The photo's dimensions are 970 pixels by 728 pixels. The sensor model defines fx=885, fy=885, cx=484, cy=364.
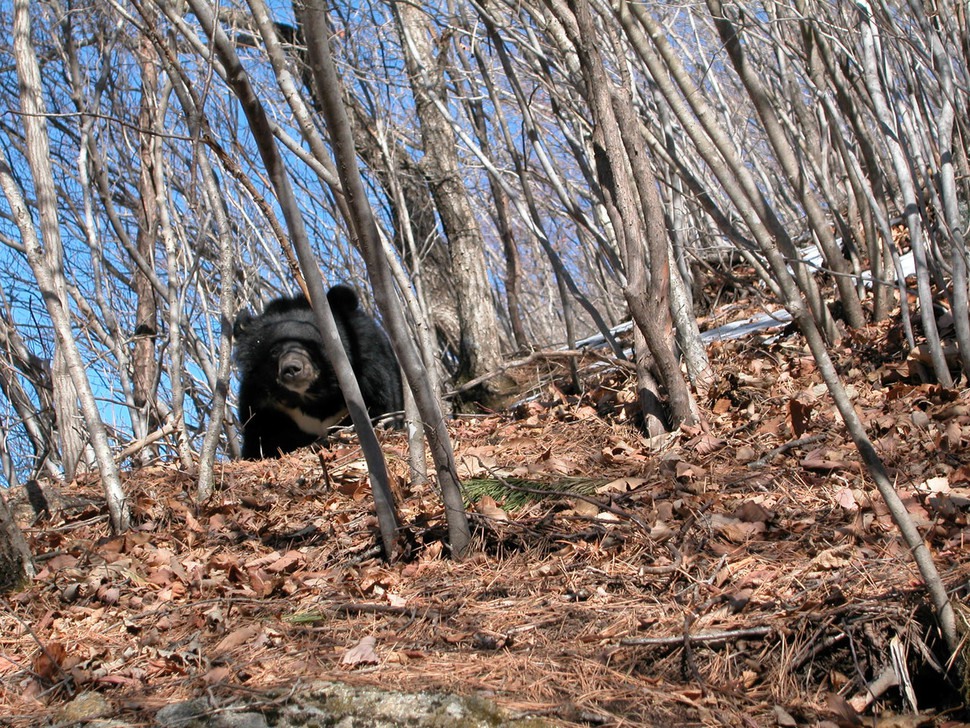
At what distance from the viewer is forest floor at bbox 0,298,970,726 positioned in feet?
8.08

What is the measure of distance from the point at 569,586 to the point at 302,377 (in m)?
4.14

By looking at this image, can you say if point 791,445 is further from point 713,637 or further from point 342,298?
point 342,298

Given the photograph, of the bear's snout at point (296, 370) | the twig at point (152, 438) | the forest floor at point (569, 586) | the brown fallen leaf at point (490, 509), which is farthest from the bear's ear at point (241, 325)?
the brown fallen leaf at point (490, 509)

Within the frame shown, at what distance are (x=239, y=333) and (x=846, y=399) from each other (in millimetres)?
5646

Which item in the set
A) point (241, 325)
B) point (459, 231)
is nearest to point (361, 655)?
point (241, 325)

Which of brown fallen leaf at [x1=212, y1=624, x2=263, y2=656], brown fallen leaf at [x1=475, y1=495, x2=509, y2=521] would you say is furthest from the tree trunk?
brown fallen leaf at [x1=212, y1=624, x2=263, y2=656]

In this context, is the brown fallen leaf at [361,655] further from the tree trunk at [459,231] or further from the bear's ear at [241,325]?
the bear's ear at [241,325]

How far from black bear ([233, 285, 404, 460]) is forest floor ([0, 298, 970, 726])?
2293 millimetres

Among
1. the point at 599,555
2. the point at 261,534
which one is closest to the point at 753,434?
the point at 599,555

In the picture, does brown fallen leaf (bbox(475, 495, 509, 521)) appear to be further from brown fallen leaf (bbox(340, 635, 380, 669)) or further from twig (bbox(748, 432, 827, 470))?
twig (bbox(748, 432, 827, 470))

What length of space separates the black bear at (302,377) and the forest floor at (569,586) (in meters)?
2.29

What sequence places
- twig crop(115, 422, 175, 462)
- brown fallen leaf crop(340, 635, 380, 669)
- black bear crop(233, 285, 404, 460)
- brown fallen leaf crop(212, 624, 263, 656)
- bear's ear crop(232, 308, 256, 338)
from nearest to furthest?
1. brown fallen leaf crop(340, 635, 380, 669)
2. brown fallen leaf crop(212, 624, 263, 656)
3. twig crop(115, 422, 175, 462)
4. black bear crop(233, 285, 404, 460)
5. bear's ear crop(232, 308, 256, 338)

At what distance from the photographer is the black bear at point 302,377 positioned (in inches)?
271

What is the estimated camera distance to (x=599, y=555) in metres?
3.22
